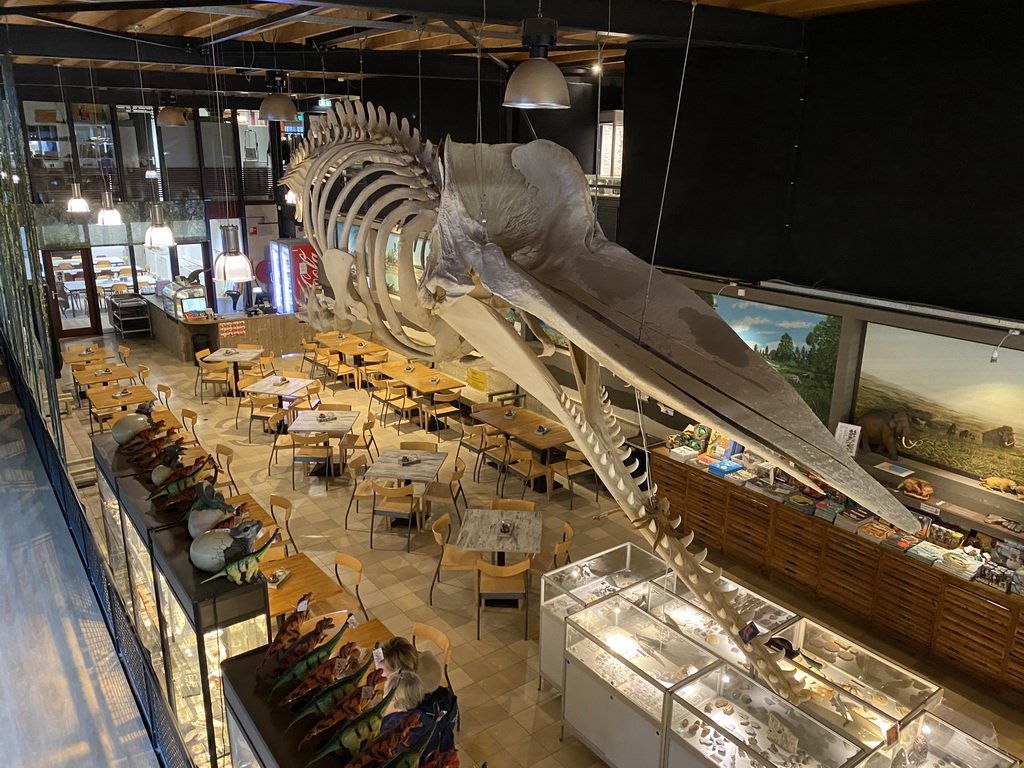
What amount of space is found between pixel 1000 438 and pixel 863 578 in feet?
5.53

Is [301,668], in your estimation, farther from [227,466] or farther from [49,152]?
[49,152]

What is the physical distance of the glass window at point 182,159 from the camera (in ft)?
54.9

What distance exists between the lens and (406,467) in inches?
335

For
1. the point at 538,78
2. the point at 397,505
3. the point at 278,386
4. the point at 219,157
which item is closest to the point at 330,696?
the point at 538,78

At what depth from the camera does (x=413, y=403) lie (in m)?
11.8

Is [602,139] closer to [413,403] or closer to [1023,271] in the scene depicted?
[413,403]

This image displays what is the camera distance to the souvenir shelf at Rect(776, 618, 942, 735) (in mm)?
4465

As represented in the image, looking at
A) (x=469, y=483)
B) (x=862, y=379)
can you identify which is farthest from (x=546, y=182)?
(x=469, y=483)

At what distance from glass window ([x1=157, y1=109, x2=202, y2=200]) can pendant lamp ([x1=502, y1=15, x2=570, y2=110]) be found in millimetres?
14200

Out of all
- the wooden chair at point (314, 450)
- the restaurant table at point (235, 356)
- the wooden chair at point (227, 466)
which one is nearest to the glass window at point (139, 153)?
the restaurant table at point (235, 356)

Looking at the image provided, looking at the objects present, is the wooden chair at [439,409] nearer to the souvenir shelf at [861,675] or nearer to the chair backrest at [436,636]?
the chair backrest at [436,636]

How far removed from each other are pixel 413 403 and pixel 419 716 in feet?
29.0

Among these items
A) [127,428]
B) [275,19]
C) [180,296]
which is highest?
[275,19]

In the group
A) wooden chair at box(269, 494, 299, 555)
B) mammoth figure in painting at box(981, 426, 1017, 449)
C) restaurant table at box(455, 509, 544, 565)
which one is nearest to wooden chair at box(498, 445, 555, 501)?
restaurant table at box(455, 509, 544, 565)
